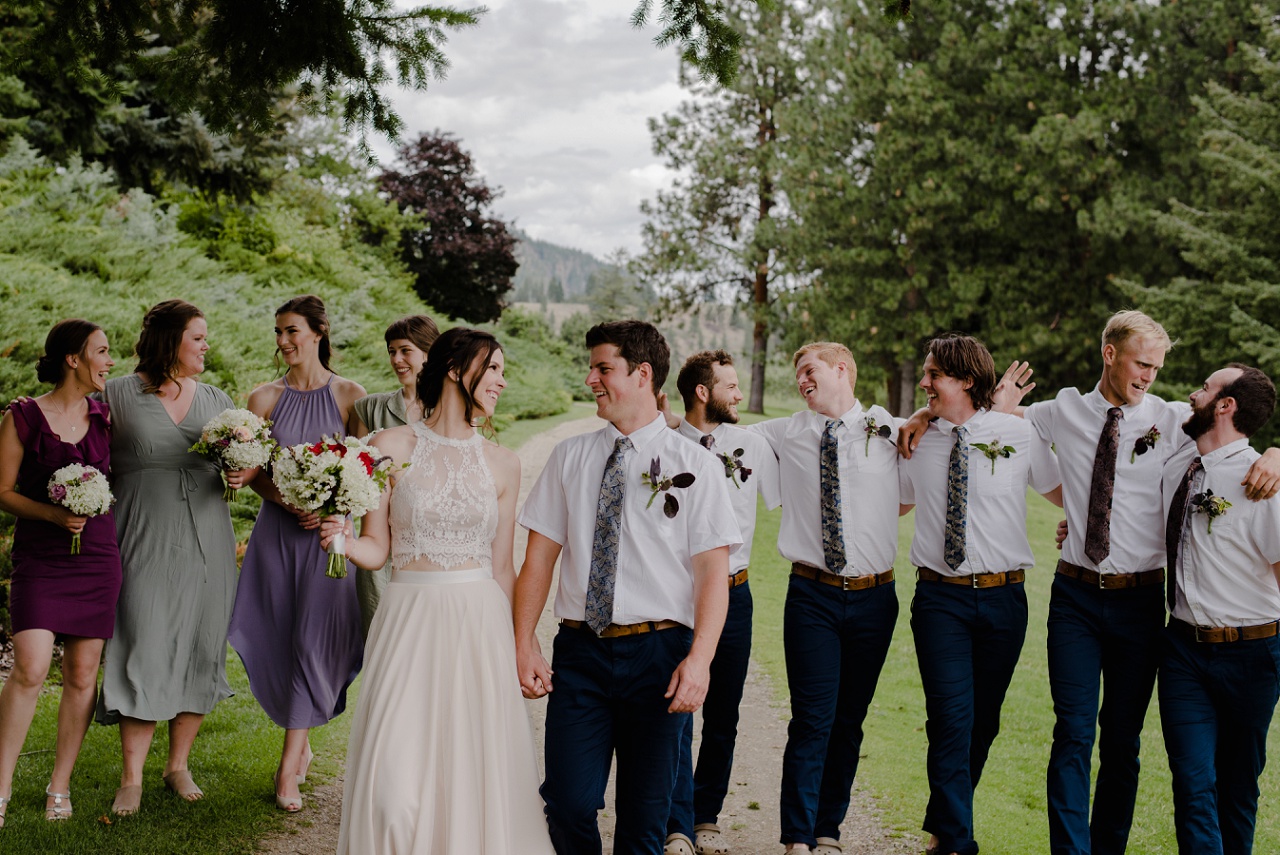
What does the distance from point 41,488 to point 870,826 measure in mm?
4712

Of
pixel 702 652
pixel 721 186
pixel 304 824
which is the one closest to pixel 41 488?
pixel 304 824

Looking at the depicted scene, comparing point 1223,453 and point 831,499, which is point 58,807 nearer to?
point 831,499

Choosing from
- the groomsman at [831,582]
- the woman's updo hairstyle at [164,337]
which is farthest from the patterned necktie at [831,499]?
the woman's updo hairstyle at [164,337]

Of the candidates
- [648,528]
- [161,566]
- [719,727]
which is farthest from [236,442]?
[719,727]

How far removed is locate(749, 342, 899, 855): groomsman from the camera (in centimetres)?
510

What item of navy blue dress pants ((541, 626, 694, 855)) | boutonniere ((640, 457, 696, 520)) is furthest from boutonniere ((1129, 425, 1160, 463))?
navy blue dress pants ((541, 626, 694, 855))

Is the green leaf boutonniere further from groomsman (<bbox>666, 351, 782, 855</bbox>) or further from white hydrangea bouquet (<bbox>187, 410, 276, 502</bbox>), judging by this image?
white hydrangea bouquet (<bbox>187, 410, 276, 502</bbox>)

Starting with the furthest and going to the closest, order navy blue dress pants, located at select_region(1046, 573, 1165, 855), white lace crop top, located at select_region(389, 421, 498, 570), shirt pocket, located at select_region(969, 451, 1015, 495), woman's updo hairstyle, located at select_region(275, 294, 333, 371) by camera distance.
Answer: woman's updo hairstyle, located at select_region(275, 294, 333, 371) < shirt pocket, located at select_region(969, 451, 1015, 495) < navy blue dress pants, located at select_region(1046, 573, 1165, 855) < white lace crop top, located at select_region(389, 421, 498, 570)

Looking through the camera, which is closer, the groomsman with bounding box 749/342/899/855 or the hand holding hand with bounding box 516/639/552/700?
the hand holding hand with bounding box 516/639/552/700

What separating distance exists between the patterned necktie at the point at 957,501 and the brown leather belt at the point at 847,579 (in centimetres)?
31

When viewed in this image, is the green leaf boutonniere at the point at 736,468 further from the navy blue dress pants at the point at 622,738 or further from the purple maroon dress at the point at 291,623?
the purple maroon dress at the point at 291,623

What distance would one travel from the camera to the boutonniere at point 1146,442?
4.91 m

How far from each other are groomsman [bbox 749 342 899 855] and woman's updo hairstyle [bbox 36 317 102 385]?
11.3ft

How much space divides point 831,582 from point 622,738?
1575mm
